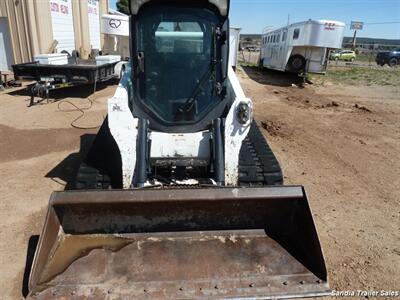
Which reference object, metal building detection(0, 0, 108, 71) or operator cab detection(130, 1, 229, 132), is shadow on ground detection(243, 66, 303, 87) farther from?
operator cab detection(130, 1, 229, 132)

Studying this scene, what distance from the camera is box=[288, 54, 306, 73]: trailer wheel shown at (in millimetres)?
17109

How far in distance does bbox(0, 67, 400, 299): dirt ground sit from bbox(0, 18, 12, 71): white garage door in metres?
3.49

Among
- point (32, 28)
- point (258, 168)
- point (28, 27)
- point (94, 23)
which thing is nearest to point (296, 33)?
point (94, 23)

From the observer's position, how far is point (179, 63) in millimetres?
4164

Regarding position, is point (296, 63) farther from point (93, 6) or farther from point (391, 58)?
point (391, 58)

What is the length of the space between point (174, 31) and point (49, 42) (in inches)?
470

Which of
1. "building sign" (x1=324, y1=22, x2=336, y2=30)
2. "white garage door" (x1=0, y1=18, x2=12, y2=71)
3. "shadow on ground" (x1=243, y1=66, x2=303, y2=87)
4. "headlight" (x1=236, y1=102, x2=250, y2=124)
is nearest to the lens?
"headlight" (x1=236, y1=102, x2=250, y2=124)

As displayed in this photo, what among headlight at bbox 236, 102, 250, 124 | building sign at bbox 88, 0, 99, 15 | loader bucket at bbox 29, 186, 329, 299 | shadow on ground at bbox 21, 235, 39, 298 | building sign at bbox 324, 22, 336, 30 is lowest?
shadow on ground at bbox 21, 235, 39, 298

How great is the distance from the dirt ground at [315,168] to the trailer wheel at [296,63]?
587 cm

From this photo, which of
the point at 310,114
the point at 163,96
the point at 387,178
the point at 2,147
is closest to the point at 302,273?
Result: the point at 163,96

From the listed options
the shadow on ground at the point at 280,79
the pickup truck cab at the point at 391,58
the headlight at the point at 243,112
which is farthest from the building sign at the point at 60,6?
the pickup truck cab at the point at 391,58

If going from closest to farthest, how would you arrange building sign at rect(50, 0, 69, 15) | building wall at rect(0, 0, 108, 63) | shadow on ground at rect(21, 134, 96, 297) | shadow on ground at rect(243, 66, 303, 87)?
1. shadow on ground at rect(21, 134, 96, 297)
2. building wall at rect(0, 0, 108, 63)
3. building sign at rect(50, 0, 69, 15)
4. shadow on ground at rect(243, 66, 303, 87)

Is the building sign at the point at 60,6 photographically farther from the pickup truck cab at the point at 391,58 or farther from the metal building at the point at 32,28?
the pickup truck cab at the point at 391,58
